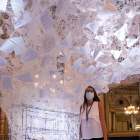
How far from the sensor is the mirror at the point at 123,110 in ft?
13.4

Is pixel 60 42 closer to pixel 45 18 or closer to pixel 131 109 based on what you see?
pixel 45 18

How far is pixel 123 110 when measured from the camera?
16.0ft

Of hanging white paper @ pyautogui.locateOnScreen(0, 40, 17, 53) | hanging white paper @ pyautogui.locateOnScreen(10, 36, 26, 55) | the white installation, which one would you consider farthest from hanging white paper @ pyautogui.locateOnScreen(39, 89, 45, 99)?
hanging white paper @ pyautogui.locateOnScreen(0, 40, 17, 53)

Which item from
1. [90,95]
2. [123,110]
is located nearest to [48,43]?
[90,95]

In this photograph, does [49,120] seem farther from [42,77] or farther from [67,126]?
Result: [42,77]

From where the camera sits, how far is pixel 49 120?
235cm

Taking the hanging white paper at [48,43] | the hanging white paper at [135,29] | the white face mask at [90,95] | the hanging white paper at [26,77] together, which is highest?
the hanging white paper at [135,29]

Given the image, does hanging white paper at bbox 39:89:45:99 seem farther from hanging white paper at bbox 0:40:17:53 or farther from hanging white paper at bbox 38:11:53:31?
hanging white paper at bbox 38:11:53:31

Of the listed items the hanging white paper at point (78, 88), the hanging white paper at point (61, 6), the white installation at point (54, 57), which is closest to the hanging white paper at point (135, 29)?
the white installation at point (54, 57)

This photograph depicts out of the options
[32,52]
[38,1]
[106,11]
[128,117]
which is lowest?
[128,117]

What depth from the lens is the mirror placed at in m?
4.07

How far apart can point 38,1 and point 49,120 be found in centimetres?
136

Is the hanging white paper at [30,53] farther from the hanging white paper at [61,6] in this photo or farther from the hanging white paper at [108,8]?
the hanging white paper at [108,8]

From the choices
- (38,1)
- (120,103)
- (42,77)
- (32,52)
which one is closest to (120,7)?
(38,1)
